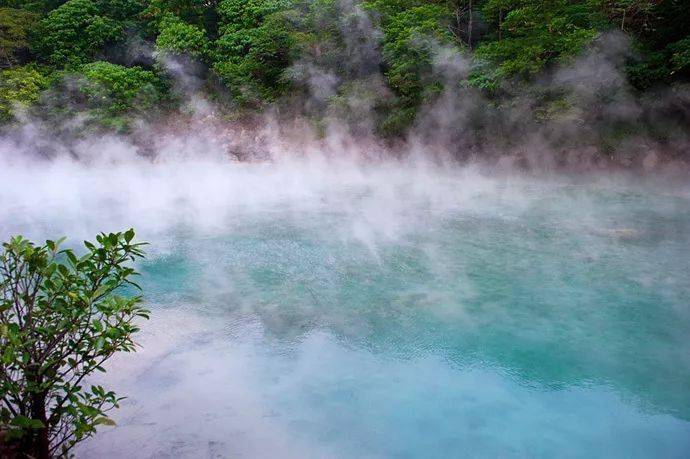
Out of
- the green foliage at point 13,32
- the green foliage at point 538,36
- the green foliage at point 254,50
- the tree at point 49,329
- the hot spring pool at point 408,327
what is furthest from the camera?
the green foliage at point 13,32

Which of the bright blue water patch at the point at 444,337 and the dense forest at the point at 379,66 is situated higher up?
the dense forest at the point at 379,66

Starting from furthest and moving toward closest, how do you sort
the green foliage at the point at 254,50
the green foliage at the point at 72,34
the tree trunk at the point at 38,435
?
the green foliage at the point at 72,34 → the green foliage at the point at 254,50 → the tree trunk at the point at 38,435

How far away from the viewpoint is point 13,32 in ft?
39.9

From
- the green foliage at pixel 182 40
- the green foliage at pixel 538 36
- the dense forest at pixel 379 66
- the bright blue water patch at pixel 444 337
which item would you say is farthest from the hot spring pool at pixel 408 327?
the green foliage at pixel 182 40

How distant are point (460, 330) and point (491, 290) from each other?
82cm

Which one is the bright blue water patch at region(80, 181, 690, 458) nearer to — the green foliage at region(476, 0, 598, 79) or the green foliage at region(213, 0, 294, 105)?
the green foliage at region(476, 0, 598, 79)

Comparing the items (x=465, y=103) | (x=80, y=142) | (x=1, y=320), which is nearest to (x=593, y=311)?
(x=1, y=320)

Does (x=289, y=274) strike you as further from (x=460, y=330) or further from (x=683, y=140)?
(x=683, y=140)

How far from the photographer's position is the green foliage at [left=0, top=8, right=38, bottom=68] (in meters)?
12.1

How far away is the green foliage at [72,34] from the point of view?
41.2ft

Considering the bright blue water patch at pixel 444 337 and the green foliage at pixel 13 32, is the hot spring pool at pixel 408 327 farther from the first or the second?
the green foliage at pixel 13 32

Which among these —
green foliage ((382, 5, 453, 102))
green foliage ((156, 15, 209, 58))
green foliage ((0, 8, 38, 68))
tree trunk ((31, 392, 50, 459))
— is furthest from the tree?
green foliage ((0, 8, 38, 68))

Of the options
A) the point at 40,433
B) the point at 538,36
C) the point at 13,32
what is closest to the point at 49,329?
the point at 40,433

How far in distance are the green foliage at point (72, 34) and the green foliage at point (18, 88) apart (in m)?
1.04
